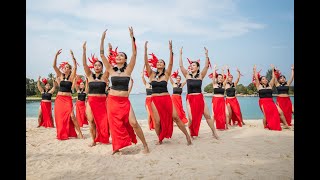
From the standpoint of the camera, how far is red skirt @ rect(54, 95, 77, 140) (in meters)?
8.29

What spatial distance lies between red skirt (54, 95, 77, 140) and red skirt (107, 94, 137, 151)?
113 inches

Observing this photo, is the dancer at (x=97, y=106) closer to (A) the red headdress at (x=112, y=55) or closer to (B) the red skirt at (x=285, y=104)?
(A) the red headdress at (x=112, y=55)

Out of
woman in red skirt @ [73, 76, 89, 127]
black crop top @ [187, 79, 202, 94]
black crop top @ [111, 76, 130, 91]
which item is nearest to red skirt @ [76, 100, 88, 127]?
woman in red skirt @ [73, 76, 89, 127]

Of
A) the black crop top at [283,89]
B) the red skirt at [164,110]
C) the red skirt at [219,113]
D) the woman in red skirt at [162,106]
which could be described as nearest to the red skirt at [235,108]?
the red skirt at [219,113]

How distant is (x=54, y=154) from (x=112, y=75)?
7.75 feet

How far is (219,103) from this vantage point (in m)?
10.5

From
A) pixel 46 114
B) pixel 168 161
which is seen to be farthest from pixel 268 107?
pixel 46 114

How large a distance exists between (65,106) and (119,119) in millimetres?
3203

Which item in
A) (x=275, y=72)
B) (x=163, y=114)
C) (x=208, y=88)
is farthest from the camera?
(x=208, y=88)

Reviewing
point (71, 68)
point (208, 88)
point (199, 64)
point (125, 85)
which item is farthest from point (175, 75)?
point (208, 88)

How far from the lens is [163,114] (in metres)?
7.24

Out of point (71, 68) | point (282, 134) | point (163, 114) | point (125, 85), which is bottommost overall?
point (282, 134)

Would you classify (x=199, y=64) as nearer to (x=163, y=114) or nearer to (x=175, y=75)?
(x=163, y=114)

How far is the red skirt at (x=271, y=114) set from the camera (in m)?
10.0
